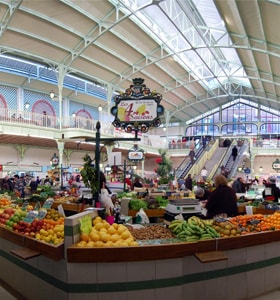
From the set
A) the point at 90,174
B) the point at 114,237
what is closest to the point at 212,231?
the point at 114,237

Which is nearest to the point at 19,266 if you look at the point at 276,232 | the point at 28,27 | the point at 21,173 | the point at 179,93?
the point at 276,232

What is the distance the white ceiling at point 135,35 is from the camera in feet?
43.2

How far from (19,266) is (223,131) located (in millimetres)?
33958

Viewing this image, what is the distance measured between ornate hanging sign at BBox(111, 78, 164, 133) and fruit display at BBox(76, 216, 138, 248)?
8.55 feet

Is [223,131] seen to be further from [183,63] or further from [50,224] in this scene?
[50,224]

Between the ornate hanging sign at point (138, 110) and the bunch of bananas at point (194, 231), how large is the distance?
2.45 meters

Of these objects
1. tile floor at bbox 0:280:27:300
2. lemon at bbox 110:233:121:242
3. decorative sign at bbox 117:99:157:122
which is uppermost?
decorative sign at bbox 117:99:157:122

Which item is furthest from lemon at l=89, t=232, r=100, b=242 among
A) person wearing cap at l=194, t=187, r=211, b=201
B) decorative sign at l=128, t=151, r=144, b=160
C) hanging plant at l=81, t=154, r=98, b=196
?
decorative sign at l=128, t=151, r=144, b=160

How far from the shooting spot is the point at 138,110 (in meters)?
5.94

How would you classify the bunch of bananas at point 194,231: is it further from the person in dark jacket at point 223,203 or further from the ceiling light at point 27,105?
the ceiling light at point 27,105

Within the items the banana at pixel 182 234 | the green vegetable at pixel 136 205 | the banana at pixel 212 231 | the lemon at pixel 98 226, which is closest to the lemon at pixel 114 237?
the lemon at pixel 98 226

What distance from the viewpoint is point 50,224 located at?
13.1 ft

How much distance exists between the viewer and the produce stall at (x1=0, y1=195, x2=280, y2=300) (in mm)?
3076

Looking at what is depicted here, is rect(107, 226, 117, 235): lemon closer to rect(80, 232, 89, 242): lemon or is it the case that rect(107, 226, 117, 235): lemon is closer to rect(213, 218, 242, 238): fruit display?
rect(80, 232, 89, 242): lemon
